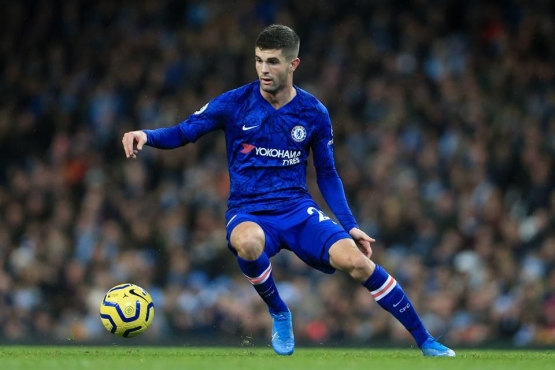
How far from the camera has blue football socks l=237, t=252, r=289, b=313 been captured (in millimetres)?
7965

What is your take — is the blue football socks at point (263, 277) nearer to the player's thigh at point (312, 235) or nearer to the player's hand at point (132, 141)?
the player's thigh at point (312, 235)

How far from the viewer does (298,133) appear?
8242 mm

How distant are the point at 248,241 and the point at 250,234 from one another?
54 mm

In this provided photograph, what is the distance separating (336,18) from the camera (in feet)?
55.8

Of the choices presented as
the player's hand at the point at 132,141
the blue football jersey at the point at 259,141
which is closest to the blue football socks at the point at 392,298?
the blue football jersey at the point at 259,141

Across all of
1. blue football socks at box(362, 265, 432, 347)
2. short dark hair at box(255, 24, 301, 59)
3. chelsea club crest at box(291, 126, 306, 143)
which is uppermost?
short dark hair at box(255, 24, 301, 59)

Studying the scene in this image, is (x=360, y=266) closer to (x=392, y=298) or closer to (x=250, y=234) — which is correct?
(x=392, y=298)

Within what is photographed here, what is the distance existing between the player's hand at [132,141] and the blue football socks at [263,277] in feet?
3.47

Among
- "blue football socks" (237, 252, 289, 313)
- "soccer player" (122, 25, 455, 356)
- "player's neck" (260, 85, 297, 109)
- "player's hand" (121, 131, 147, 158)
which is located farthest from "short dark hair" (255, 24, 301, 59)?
"blue football socks" (237, 252, 289, 313)

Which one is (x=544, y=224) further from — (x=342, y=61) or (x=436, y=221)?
(x=342, y=61)

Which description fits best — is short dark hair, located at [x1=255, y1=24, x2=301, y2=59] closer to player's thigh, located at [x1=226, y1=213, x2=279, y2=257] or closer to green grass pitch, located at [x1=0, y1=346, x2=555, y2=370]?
player's thigh, located at [x1=226, y1=213, x2=279, y2=257]

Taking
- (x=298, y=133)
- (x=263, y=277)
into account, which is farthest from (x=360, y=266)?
(x=298, y=133)

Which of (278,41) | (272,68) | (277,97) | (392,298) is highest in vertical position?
(278,41)

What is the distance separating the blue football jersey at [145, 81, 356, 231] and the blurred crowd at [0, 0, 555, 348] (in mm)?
5061
